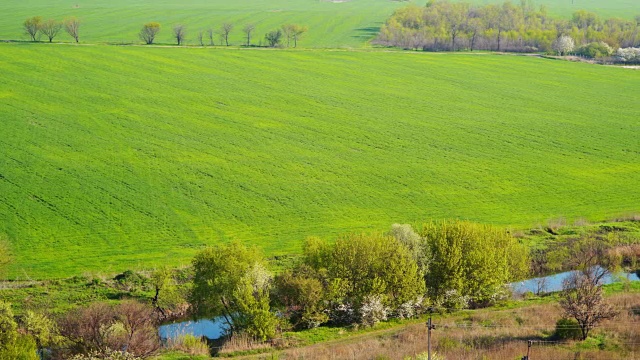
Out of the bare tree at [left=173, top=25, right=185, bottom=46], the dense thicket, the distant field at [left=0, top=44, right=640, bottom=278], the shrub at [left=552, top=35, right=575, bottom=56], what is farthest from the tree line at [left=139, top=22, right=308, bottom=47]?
the shrub at [left=552, top=35, right=575, bottom=56]

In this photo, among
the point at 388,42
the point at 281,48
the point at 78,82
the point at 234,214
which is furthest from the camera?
the point at 388,42

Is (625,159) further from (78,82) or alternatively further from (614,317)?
(78,82)

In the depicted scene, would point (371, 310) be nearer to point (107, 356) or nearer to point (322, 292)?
point (322, 292)

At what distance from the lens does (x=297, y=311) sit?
41969 millimetres

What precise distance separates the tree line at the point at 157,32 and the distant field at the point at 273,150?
41.7ft

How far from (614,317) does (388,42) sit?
121m

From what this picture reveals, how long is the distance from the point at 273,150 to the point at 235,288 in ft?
117

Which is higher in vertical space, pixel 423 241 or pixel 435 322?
pixel 423 241

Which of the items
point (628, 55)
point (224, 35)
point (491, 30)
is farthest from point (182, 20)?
point (628, 55)

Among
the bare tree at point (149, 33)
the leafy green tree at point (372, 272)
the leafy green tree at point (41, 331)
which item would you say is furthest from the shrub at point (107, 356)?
the bare tree at point (149, 33)

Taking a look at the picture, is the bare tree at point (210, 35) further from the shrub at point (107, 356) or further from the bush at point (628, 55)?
the shrub at point (107, 356)

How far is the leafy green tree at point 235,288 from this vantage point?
3872 centimetres

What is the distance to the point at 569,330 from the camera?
124 ft

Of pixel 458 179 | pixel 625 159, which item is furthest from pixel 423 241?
pixel 625 159
